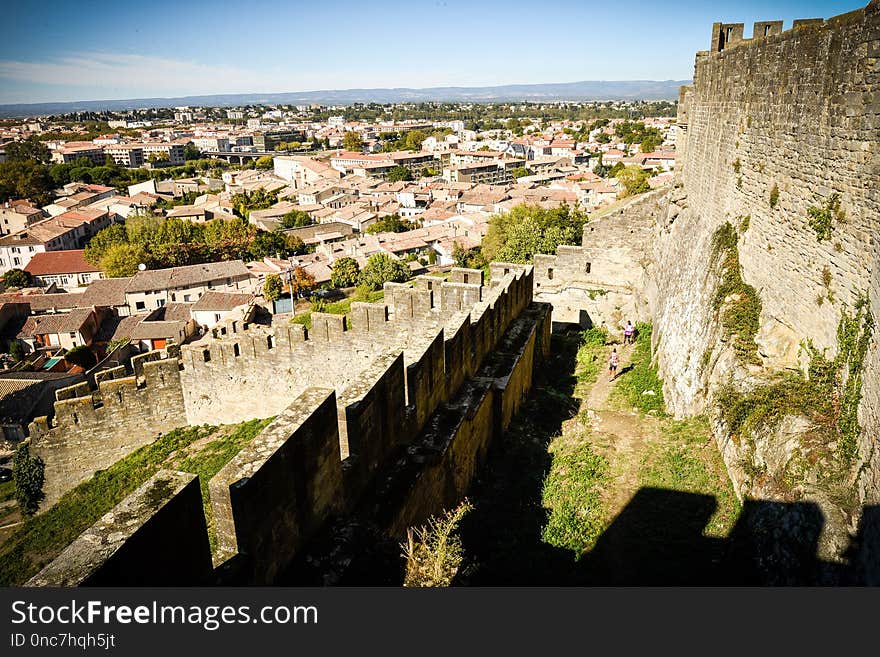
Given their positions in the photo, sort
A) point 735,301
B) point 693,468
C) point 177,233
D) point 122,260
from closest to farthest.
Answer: point 693,468 < point 735,301 < point 122,260 < point 177,233

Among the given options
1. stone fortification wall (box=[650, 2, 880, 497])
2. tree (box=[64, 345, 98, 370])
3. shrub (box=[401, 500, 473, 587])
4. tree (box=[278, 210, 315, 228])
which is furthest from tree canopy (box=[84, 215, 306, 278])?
shrub (box=[401, 500, 473, 587])

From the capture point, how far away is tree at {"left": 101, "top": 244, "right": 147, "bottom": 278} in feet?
190

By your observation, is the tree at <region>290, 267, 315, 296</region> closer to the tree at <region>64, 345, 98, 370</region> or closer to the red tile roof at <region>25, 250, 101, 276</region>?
the tree at <region>64, 345, 98, 370</region>

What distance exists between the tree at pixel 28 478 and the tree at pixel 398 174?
100862 millimetres

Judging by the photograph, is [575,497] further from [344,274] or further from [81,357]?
[344,274]

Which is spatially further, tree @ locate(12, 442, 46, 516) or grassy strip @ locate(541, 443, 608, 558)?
tree @ locate(12, 442, 46, 516)

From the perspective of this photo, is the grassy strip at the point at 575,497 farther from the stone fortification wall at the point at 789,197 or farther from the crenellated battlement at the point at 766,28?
the crenellated battlement at the point at 766,28

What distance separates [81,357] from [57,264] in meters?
27.5

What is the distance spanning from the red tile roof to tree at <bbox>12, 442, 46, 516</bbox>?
55.2 m

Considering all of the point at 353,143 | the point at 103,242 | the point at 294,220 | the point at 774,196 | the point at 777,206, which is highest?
the point at 353,143

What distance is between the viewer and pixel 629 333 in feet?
46.0

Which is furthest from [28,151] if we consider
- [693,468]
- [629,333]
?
[693,468]

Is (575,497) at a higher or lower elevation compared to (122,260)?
higher
